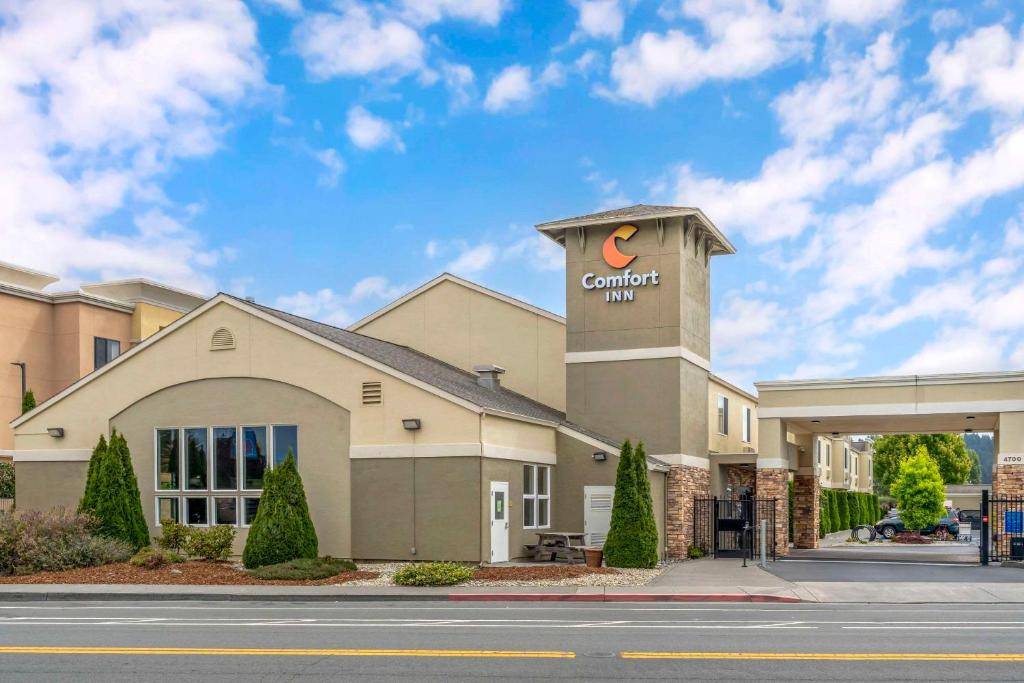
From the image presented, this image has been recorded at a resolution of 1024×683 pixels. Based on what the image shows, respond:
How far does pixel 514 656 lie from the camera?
42.6 feet

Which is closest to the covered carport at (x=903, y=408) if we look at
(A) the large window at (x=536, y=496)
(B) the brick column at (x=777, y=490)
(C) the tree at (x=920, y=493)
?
(B) the brick column at (x=777, y=490)

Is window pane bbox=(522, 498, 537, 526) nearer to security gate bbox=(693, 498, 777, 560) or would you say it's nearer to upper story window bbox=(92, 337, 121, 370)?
security gate bbox=(693, 498, 777, 560)

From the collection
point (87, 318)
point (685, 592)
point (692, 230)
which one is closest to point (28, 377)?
point (87, 318)

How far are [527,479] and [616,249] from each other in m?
7.74

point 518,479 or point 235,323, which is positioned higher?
point 235,323

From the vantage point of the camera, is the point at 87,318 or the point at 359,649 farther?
the point at 87,318

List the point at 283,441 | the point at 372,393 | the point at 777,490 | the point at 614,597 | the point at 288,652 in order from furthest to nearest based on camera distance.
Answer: the point at 777,490 < the point at 283,441 < the point at 372,393 < the point at 614,597 < the point at 288,652

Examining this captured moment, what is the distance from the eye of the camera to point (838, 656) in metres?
13.0

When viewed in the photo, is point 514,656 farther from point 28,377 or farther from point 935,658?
point 28,377

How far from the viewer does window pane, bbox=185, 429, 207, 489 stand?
96.1 feet

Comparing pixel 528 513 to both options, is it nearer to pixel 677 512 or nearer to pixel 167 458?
pixel 677 512

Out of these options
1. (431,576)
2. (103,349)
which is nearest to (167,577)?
(431,576)

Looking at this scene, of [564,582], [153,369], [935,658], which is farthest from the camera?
[153,369]

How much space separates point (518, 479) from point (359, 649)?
1557 cm
